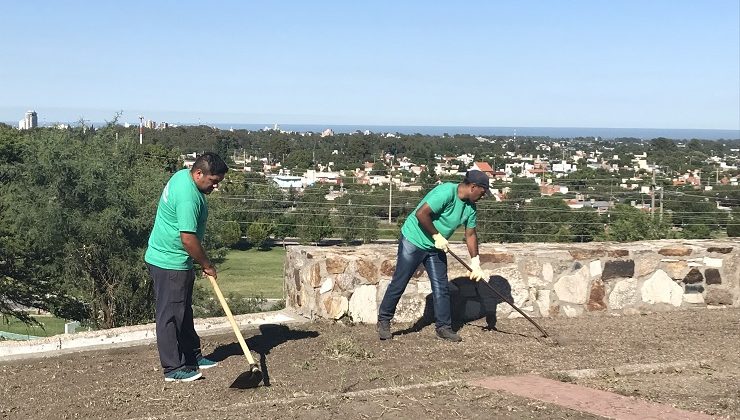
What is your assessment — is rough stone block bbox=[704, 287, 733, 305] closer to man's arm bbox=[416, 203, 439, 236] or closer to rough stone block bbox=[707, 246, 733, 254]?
rough stone block bbox=[707, 246, 733, 254]

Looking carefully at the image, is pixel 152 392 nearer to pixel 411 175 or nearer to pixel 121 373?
pixel 121 373

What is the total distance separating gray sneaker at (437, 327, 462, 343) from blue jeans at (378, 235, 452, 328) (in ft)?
0.14

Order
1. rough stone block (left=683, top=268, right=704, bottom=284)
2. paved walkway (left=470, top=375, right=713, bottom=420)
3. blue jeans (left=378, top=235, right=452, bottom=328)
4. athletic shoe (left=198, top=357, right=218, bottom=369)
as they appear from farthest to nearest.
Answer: rough stone block (left=683, top=268, right=704, bottom=284)
blue jeans (left=378, top=235, right=452, bottom=328)
athletic shoe (left=198, top=357, right=218, bottom=369)
paved walkway (left=470, top=375, right=713, bottom=420)

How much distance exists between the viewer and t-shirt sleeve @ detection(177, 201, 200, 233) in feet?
17.1

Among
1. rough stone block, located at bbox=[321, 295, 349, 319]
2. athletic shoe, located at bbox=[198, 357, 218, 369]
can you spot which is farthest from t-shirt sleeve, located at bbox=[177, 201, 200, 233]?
rough stone block, located at bbox=[321, 295, 349, 319]

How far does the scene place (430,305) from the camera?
7.52 metres

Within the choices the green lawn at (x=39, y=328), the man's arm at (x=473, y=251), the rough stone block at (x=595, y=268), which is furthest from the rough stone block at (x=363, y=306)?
the green lawn at (x=39, y=328)

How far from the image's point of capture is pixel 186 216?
5.23 metres

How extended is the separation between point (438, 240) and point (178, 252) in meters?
2.14

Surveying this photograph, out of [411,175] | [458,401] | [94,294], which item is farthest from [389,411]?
[411,175]

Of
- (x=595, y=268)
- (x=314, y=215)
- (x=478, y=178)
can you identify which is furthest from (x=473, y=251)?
(x=314, y=215)

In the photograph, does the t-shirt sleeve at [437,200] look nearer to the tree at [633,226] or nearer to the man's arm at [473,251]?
the man's arm at [473,251]

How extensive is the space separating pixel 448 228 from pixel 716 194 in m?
32.0

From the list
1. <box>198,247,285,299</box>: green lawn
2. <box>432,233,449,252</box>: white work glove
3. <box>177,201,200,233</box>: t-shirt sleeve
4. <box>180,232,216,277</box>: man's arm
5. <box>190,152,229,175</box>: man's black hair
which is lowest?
<box>198,247,285,299</box>: green lawn
